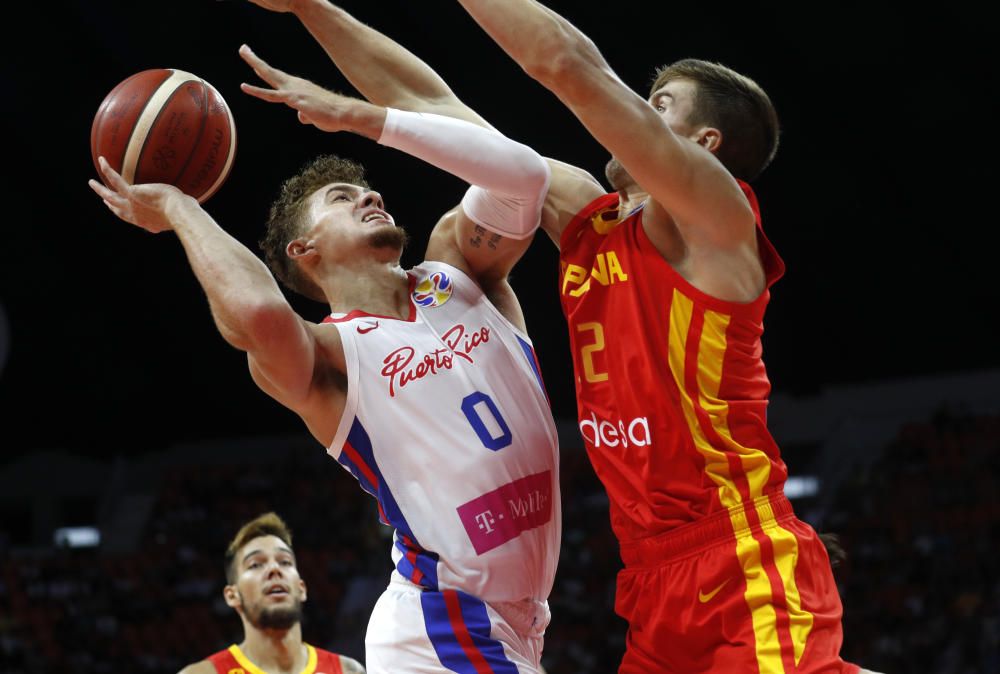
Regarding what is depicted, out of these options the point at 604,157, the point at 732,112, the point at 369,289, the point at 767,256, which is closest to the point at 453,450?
the point at 369,289

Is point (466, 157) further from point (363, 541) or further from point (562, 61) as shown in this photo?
point (363, 541)

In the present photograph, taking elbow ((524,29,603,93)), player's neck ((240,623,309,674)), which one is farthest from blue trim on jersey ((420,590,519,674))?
player's neck ((240,623,309,674))

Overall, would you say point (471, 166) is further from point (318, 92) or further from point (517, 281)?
point (517, 281)

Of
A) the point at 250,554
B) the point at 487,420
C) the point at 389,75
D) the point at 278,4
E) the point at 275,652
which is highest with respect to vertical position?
the point at 278,4

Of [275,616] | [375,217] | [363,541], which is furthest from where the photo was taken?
[363,541]

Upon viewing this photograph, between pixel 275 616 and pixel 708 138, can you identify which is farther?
pixel 275 616

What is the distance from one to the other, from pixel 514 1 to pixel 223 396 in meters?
16.9

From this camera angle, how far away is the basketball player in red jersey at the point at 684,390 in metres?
2.98

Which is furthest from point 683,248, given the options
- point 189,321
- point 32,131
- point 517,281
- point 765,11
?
point 189,321

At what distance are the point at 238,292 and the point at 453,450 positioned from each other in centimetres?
72

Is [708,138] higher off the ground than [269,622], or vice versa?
[708,138]

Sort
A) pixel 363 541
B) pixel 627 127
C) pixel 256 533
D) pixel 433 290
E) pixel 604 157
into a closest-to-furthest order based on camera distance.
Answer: pixel 627 127 < pixel 433 290 < pixel 256 533 < pixel 604 157 < pixel 363 541

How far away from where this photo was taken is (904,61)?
41.2 ft

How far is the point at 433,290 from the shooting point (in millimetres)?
3645
